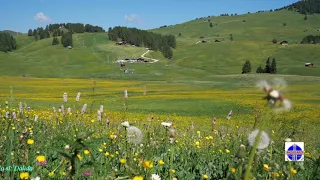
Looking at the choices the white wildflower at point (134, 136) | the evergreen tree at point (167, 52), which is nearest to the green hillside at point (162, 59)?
the evergreen tree at point (167, 52)

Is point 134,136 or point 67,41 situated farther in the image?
point 67,41

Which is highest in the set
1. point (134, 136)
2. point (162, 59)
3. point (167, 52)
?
point (167, 52)

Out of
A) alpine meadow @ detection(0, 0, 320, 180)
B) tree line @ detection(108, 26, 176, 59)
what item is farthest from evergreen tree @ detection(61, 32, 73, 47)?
tree line @ detection(108, 26, 176, 59)

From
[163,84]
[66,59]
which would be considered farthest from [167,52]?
[163,84]

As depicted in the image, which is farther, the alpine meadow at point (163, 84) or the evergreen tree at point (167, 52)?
the evergreen tree at point (167, 52)

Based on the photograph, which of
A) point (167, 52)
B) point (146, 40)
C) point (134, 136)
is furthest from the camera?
point (146, 40)

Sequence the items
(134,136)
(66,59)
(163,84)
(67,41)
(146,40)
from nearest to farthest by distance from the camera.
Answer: (134,136) → (163,84) → (66,59) → (67,41) → (146,40)

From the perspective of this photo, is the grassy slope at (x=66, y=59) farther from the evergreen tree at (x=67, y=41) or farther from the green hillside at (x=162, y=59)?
the evergreen tree at (x=67, y=41)

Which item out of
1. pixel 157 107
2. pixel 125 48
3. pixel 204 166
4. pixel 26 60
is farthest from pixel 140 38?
pixel 204 166

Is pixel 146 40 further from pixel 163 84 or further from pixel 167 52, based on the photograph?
pixel 163 84

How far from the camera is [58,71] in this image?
133500mm

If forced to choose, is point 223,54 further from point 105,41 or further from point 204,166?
point 204,166

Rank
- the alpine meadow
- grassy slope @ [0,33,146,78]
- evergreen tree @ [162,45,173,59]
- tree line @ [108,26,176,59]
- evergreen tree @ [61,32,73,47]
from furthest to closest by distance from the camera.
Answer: evergreen tree @ [61,32,73,47]
tree line @ [108,26,176,59]
evergreen tree @ [162,45,173,59]
grassy slope @ [0,33,146,78]
the alpine meadow

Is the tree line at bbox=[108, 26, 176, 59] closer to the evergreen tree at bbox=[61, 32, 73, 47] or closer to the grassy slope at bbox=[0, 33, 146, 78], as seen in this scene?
the grassy slope at bbox=[0, 33, 146, 78]
